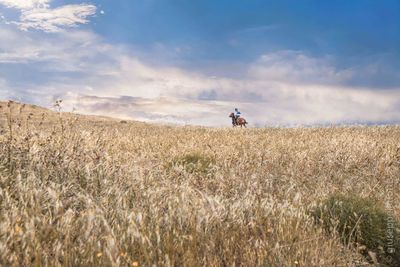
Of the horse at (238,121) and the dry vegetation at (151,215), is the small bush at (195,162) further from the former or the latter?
the horse at (238,121)

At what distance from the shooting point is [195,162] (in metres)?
11.2

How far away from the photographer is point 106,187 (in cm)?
651

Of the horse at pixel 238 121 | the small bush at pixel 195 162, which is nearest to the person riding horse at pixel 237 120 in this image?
the horse at pixel 238 121

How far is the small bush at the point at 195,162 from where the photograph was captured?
33.7ft

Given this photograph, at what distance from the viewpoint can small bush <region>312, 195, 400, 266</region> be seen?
19.2 feet

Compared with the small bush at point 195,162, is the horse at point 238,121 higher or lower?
higher

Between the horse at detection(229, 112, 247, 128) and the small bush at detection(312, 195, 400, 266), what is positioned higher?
the horse at detection(229, 112, 247, 128)

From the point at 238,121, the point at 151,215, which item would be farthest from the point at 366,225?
the point at 238,121

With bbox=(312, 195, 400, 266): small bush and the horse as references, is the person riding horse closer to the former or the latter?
the horse

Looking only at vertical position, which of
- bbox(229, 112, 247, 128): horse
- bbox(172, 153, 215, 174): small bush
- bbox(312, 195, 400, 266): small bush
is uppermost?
bbox(229, 112, 247, 128): horse

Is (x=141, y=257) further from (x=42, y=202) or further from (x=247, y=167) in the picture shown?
(x=247, y=167)

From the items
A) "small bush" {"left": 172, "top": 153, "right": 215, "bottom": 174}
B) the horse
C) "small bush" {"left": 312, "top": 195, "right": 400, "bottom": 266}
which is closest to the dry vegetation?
"small bush" {"left": 172, "top": 153, "right": 215, "bottom": 174}

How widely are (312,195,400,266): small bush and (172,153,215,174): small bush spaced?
12.7 feet

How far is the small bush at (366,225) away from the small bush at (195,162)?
3.86m
